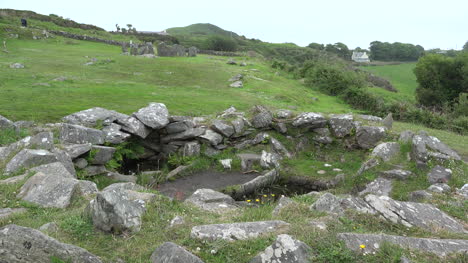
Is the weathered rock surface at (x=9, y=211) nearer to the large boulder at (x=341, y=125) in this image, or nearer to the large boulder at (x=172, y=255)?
the large boulder at (x=172, y=255)

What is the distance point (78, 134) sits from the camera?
11812mm

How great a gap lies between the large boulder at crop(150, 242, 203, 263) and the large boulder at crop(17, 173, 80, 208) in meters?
3.03

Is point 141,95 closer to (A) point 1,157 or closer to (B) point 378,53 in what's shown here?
(A) point 1,157

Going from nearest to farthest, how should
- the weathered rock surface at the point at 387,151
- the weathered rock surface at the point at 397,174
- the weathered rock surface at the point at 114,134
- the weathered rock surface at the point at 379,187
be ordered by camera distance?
the weathered rock surface at the point at 379,187 → the weathered rock surface at the point at 397,174 → the weathered rock surface at the point at 387,151 → the weathered rock surface at the point at 114,134

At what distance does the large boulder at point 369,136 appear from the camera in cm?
1448

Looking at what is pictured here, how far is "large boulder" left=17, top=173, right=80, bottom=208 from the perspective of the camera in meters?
6.73

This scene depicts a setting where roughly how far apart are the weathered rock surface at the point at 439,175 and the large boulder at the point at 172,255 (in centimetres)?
897

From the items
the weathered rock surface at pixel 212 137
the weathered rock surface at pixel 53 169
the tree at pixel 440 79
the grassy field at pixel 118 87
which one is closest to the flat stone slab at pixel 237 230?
the weathered rock surface at pixel 53 169

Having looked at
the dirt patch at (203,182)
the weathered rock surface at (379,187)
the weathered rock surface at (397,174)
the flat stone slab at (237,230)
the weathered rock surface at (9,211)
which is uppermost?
the flat stone slab at (237,230)

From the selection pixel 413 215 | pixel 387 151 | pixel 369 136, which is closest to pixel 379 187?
pixel 387 151

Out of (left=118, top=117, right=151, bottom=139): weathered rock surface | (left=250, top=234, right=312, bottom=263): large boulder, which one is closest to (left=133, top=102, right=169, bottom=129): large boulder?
(left=118, top=117, right=151, bottom=139): weathered rock surface

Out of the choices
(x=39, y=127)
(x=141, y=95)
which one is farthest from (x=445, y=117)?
(x=39, y=127)

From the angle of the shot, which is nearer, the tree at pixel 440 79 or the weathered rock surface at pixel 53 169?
the weathered rock surface at pixel 53 169

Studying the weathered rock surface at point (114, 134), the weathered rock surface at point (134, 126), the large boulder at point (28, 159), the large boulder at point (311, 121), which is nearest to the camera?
the large boulder at point (28, 159)
